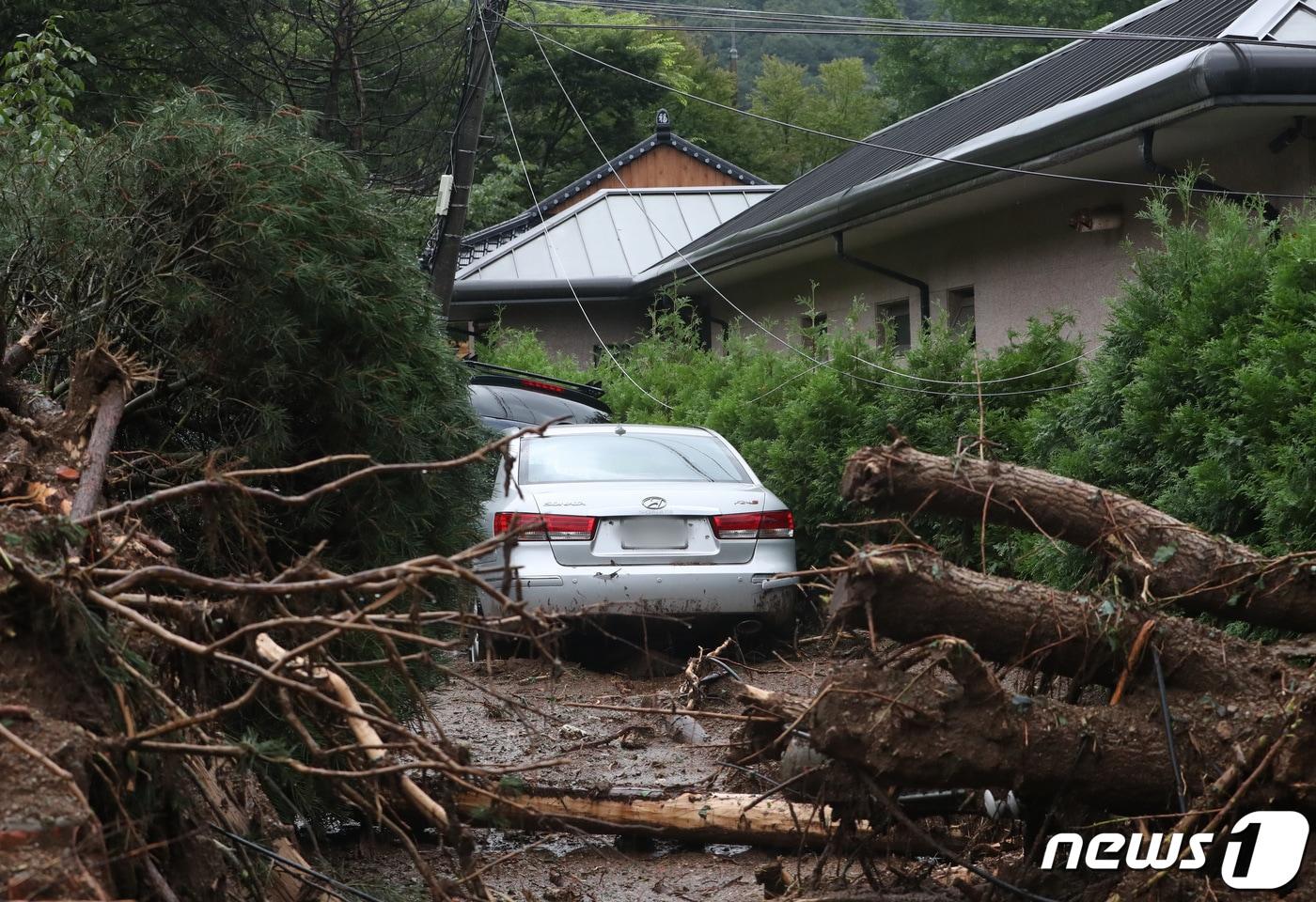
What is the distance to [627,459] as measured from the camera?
8.98 metres

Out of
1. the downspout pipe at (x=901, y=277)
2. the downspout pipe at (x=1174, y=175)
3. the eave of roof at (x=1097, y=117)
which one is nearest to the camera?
the eave of roof at (x=1097, y=117)

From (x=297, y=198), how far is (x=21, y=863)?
290 cm

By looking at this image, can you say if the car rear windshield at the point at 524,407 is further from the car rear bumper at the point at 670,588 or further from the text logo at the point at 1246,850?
the text logo at the point at 1246,850

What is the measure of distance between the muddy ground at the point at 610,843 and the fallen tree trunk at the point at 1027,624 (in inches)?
29.7

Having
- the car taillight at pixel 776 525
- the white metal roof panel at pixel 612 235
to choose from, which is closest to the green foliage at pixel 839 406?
the car taillight at pixel 776 525

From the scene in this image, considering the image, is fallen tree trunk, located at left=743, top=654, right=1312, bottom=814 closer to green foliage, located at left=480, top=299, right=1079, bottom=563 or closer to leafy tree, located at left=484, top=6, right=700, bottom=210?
green foliage, located at left=480, top=299, right=1079, bottom=563

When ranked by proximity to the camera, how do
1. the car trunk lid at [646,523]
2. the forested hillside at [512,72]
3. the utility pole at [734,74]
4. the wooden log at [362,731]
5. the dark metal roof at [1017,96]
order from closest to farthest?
the wooden log at [362,731], the car trunk lid at [646,523], the dark metal roof at [1017,96], the forested hillside at [512,72], the utility pole at [734,74]

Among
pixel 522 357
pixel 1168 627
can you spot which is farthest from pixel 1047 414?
pixel 522 357

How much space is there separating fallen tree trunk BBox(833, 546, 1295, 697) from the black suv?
7309 mm

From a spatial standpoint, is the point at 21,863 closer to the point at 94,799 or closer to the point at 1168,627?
the point at 94,799

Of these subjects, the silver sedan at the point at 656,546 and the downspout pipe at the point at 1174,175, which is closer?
the silver sedan at the point at 656,546

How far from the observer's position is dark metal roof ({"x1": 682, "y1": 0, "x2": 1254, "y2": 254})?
1155 cm

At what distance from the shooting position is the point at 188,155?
4.76m

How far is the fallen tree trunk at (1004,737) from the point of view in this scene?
148 inches
